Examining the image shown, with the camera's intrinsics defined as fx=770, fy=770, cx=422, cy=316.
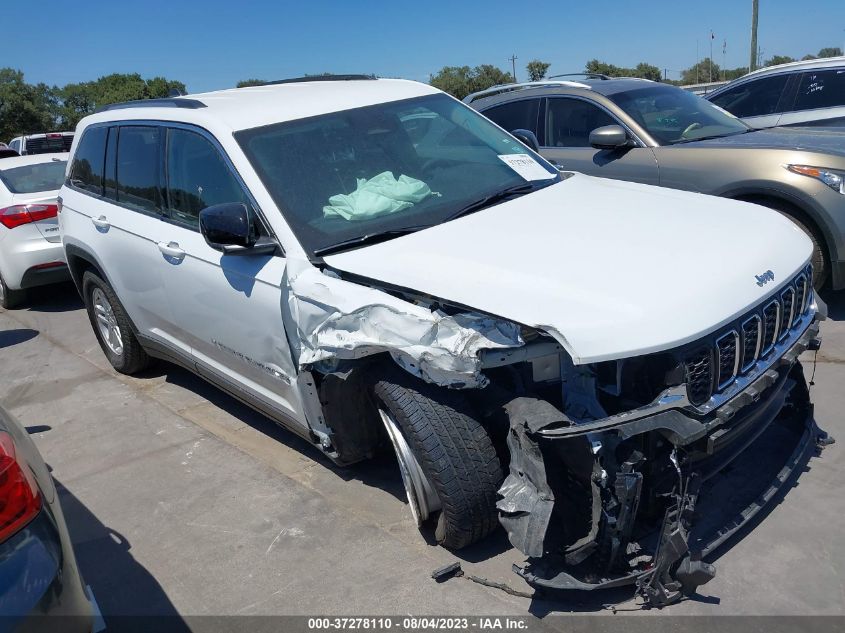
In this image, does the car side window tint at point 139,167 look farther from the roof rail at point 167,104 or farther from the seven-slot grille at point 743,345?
the seven-slot grille at point 743,345

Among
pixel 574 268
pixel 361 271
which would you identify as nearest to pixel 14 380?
pixel 361 271

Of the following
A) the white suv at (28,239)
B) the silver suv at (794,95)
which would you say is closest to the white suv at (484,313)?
the white suv at (28,239)

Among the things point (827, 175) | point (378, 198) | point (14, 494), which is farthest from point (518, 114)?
point (14, 494)

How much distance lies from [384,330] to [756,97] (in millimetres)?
7239

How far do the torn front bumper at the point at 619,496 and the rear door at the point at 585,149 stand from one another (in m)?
3.73

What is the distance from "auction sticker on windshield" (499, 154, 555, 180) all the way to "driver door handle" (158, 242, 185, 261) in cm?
187

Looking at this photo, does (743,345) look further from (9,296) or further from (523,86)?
(9,296)

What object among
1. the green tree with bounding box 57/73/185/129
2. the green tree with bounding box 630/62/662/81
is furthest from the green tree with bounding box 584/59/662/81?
the green tree with bounding box 57/73/185/129

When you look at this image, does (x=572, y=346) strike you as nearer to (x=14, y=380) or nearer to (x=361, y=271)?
(x=361, y=271)

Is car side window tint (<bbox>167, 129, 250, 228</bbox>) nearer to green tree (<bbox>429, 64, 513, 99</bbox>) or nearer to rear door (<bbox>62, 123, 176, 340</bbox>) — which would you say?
rear door (<bbox>62, 123, 176, 340</bbox>)

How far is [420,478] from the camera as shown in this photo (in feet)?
10.4

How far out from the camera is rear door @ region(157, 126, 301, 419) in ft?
12.1

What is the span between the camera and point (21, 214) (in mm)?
7992

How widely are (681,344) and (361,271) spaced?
131 centimetres
